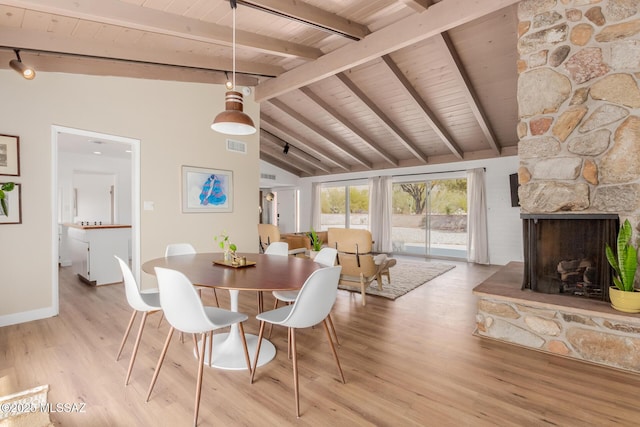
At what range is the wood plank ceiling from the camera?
2.94m

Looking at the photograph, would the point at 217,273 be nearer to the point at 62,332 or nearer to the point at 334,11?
the point at 62,332

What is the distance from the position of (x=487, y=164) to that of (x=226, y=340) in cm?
655

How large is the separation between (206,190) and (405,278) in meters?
3.43

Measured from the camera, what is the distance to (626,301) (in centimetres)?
228

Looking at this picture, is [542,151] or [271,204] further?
[271,204]

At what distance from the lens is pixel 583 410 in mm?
1829

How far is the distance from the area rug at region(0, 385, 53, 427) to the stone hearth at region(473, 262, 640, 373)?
3183mm

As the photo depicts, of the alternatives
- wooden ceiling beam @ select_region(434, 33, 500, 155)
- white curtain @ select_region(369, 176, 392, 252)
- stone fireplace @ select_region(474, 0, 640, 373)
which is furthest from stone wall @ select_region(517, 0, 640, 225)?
white curtain @ select_region(369, 176, 392, 252)

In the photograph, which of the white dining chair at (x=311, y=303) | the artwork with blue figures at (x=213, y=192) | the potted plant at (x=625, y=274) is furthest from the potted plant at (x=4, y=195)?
the potted plant at (x=625, y=274)

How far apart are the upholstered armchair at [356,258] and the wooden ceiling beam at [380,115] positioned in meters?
2.38

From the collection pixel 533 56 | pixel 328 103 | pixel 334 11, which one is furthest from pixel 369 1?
pixel 328 103

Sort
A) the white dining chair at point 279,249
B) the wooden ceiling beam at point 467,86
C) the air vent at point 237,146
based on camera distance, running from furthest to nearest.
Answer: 1. the air vent at point 237,146
2. the wooden ceiling beam at point 467,86
3. the white dining chair at point 279,249

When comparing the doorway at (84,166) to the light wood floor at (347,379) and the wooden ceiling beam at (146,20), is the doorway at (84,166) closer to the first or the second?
the light wood floor at (347,379)

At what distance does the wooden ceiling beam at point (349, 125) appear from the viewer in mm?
5535
